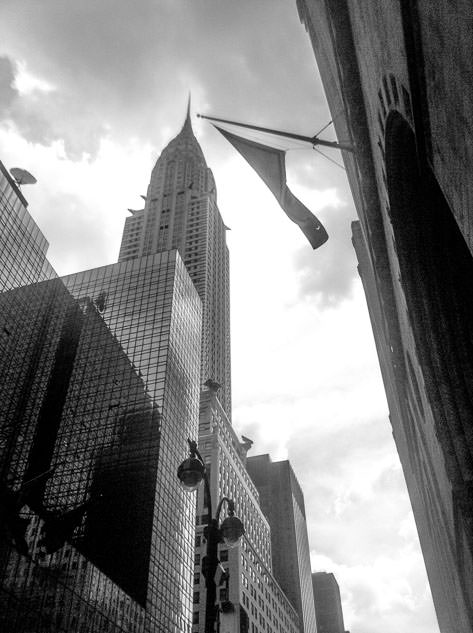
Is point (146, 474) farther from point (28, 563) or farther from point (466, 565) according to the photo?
point (466, 565)

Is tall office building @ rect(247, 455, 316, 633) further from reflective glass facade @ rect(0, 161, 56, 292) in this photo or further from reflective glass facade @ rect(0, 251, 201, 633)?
reflective glass facade @ rect(0, 161, 56, 292)

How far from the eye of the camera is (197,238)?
163750 millimetres

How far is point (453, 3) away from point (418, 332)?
894 cm

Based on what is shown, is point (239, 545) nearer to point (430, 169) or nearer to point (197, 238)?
point (197, 238)

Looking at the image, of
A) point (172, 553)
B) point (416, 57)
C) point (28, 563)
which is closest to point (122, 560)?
point (172, 553)

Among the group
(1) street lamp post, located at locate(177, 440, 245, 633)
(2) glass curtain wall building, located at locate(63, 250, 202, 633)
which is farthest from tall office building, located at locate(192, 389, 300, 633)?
(1) street lamp post, located at locate(177, 440, 245, 633)

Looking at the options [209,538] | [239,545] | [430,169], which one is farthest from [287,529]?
[430,169]

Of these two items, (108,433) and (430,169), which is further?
(108,433)

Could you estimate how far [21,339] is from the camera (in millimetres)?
87312

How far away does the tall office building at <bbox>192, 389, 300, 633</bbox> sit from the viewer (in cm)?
9638

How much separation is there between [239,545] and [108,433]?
3483 cm

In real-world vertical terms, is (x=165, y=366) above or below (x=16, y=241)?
below

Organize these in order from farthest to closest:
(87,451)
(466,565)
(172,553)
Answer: (87,451) < (172,553) < (466,565)

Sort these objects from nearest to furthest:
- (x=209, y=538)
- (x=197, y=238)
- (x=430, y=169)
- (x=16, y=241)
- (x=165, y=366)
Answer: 1. (x=430, y=169)
2. (x=209, y=538)
3. (x=16, y=241)
4. (x=165, y=366)
5. (x=197, y=238)
